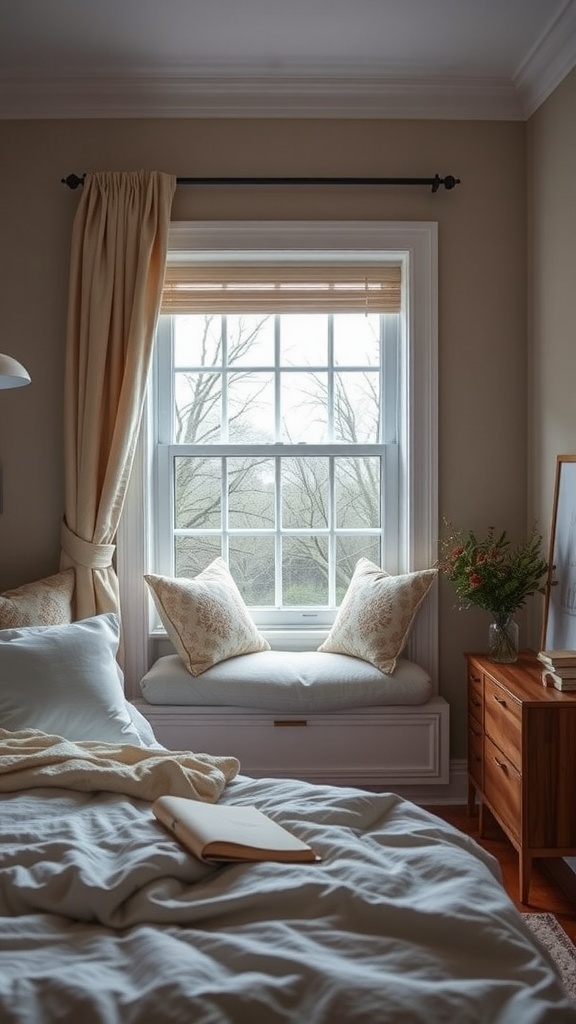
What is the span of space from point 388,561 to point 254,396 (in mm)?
990

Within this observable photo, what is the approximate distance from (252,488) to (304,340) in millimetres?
731

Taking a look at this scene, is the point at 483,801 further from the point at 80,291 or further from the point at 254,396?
the point at 80,291

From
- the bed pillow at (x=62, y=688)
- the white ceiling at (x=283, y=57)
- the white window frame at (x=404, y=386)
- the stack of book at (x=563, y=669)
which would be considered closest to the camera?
the bed pillow at (x=62, y=688)

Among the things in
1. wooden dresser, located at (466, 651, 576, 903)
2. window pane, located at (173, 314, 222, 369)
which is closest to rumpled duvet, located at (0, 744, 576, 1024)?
wooden dresser, located at (466, 651, 576, 903)

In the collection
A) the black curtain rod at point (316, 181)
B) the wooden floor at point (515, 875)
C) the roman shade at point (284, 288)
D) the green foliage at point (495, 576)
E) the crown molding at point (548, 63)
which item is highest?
the crown molding at point (548, 63)

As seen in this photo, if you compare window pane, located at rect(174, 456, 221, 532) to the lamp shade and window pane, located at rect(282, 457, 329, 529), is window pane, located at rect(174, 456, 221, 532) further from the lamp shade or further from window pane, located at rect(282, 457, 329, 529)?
the lamp shade

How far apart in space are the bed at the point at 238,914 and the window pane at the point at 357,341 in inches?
87.1

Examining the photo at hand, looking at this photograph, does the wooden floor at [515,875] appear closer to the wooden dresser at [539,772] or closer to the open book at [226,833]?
the wooden dresser at [539,772]

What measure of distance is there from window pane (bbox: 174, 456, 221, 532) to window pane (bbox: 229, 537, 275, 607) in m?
0.16

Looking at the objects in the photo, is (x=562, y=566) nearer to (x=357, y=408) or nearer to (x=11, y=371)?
(x=357, y=408)

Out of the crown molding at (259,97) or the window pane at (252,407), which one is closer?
the crown molding at (259,97)

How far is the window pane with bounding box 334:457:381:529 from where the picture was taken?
3.88m

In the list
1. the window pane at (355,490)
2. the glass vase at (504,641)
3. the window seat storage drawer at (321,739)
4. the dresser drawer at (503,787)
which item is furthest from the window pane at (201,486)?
the dresser drawer at (503,787)

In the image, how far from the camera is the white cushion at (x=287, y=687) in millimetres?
3381
